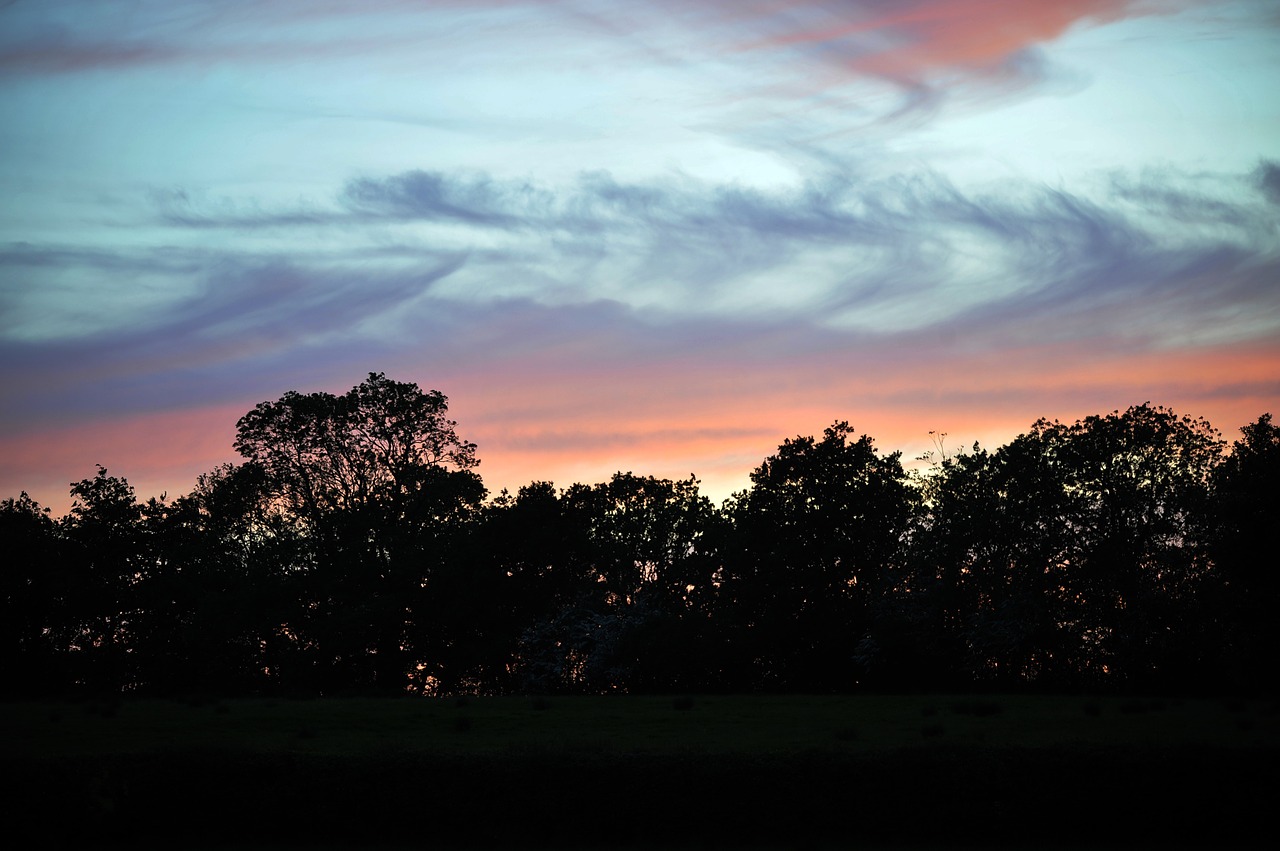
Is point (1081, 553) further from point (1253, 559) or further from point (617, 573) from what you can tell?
point (617, 573)

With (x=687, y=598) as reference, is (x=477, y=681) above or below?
below

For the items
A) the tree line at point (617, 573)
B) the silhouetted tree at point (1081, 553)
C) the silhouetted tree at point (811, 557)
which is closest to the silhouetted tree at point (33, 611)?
the tree line at point (617, 573)

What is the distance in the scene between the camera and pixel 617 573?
64375mm

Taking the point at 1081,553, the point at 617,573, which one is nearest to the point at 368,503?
the point at 617,573

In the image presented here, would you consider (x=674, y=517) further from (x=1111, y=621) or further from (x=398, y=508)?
(x=1111, y=621)

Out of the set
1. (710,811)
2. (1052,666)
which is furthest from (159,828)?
(1052,666)

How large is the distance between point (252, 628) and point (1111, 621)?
Answer: 4632 cm

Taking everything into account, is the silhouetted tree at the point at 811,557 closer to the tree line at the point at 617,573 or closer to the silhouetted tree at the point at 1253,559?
the tree line at the point at 617,573

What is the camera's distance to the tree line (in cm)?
5344

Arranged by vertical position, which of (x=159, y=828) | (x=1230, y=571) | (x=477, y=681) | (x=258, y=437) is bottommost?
(x=477, y=681)

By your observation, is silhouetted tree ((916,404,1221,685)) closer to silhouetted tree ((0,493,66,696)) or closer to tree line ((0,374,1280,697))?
tree line ((0,374,1280,697))

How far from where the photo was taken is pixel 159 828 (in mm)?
20359

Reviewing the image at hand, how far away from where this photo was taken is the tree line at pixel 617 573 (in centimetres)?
5344

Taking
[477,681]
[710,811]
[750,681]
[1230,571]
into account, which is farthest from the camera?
[477,681]
